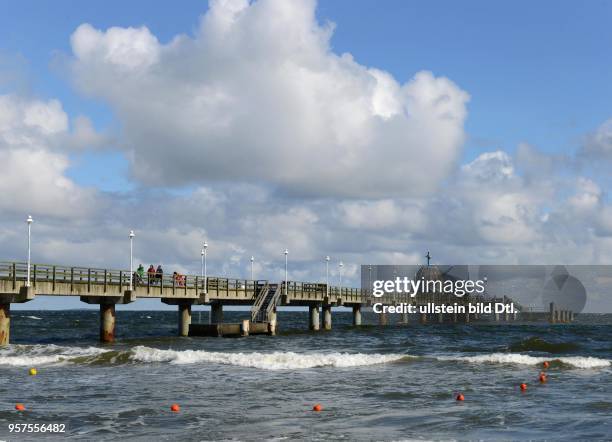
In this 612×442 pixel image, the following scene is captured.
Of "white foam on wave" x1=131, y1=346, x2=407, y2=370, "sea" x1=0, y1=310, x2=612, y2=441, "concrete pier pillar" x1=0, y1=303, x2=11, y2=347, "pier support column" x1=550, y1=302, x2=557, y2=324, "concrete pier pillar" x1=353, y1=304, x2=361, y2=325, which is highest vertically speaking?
"concrete pier pillar" x1=0, y1=303, x2=11, y2=347

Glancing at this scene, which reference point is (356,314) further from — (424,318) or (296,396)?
(296,396)

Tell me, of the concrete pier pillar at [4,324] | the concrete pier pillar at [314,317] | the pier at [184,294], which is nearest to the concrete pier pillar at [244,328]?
the pier at [184,294]

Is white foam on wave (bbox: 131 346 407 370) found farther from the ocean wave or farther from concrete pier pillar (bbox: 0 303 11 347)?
concrete pier pillar (bbox: 0 303 11 347)

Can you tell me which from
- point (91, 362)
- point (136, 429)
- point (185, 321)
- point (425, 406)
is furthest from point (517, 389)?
point (185, 321)

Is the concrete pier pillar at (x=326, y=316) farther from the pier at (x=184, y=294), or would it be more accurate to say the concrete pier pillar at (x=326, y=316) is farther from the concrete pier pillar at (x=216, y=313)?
the concrete pier pillar at (x=216, y=313)

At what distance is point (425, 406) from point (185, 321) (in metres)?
35.3

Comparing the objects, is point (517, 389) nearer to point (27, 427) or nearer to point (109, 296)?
point (27, 427)

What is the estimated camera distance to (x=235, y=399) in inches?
937

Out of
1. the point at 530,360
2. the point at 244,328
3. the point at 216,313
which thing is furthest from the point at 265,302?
the point at 530,360

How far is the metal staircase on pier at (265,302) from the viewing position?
196 ft

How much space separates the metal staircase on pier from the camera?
59.8 m

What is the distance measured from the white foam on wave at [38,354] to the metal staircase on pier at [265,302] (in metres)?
20.5

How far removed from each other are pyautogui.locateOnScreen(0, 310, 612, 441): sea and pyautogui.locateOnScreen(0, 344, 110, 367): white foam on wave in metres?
0.07

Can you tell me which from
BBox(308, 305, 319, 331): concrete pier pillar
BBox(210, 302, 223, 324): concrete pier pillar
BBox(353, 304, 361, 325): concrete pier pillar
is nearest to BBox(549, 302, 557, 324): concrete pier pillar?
BBox(353, 304, 361, 325): concrete pier pillar
